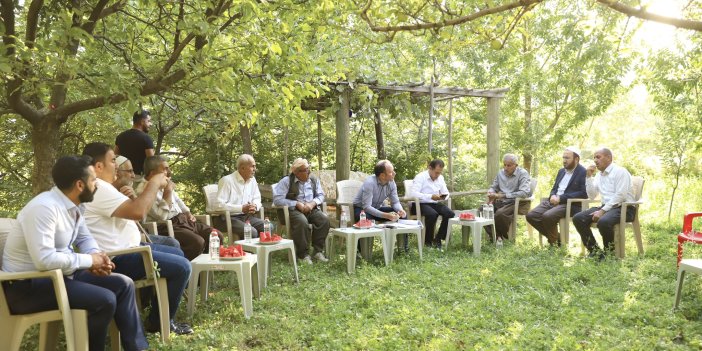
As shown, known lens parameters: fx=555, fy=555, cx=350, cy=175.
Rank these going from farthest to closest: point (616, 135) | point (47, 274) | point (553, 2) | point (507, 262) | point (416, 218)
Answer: point (616, 135), point (553, 2), point (416, 218), point (507, 262), point (47, 274)

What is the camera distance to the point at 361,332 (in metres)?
3.70

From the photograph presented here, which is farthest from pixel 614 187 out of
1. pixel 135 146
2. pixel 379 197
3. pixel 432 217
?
pixel 135 146

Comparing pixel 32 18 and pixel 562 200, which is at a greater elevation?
pixel 32 18

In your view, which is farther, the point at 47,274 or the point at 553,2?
the point at 553,2

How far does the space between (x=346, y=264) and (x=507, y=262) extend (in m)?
1.74

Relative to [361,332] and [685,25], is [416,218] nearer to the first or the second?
[361,332]

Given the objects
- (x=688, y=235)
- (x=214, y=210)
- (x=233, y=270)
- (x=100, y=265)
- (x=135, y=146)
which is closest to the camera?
(x=100, y=265)

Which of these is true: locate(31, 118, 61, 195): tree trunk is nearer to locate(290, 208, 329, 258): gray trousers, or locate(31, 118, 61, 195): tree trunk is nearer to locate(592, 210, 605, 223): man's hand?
locate(290, 208, 329, 258): gray trousers

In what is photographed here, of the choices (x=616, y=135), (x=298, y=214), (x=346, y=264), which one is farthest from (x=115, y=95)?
(x=616, y=135)

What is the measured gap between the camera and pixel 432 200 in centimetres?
726

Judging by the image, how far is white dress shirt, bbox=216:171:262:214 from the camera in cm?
590

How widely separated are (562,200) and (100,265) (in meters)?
5.69

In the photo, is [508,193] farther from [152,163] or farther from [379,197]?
[152,163]

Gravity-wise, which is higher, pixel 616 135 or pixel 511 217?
pixel 616 135
